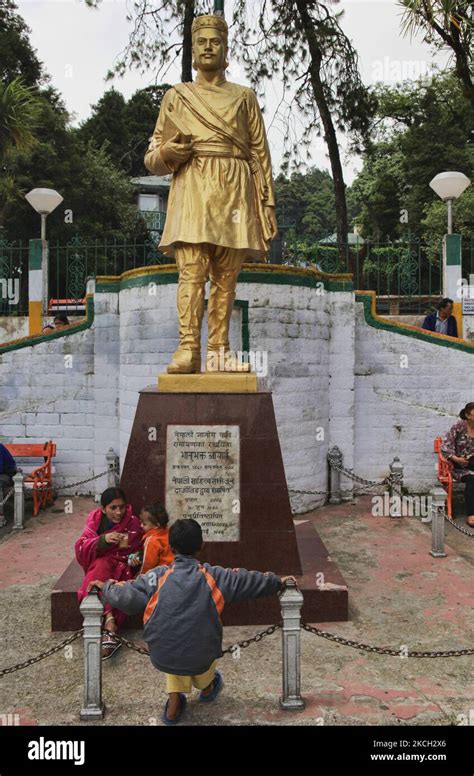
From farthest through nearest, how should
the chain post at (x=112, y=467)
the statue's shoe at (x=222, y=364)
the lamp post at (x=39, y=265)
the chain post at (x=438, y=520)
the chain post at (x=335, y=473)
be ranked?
1. the lamp post at (x=39, y=265)
2. the chain post at (x=335, y=473)
3. the chain post at (x=112, y=467)
4. the chain post at (x=438, y=520)
5. the statue's shoe at (x=222, y=364)

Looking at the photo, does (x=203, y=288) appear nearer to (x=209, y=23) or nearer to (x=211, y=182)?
(x=211, y=182)

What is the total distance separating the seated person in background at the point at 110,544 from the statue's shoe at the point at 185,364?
43.4 inches

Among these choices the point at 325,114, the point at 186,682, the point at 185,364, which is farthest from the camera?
the point at 325,114

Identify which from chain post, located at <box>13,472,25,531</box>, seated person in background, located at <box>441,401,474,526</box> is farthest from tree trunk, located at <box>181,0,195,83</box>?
chain post, located at <box>13,472,25,531</box>

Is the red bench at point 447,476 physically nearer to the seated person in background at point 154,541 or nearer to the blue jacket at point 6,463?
the seated person in background at point 154,541

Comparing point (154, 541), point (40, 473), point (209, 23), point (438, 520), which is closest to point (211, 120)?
point (209, 23)

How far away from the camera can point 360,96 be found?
14.3 m

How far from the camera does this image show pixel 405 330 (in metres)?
8.72

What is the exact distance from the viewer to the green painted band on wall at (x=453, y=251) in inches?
395

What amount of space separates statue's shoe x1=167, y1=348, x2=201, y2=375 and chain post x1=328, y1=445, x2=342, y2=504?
12.6 ft

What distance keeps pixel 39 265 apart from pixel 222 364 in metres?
6.23

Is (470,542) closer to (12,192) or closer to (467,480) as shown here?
(467,480)

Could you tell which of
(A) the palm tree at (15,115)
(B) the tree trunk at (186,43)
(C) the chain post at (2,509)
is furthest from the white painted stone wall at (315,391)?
(B) the tree trunk at (186,43)

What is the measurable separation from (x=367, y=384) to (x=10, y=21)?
63.9 feet
